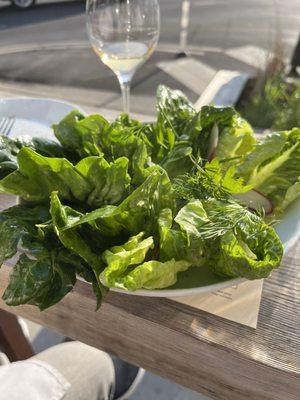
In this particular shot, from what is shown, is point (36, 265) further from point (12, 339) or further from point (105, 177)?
point (12, 339)

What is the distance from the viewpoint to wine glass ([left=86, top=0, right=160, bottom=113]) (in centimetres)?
83

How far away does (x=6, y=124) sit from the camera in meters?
0.94

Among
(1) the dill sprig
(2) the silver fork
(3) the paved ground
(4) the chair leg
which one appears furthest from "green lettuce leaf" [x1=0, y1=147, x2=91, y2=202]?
(3) the paved ground

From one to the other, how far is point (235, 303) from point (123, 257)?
0.21 m

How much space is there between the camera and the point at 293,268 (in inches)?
25.7

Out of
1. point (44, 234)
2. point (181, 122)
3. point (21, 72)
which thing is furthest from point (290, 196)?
point (21, 72)

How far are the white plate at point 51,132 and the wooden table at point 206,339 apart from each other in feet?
0.28

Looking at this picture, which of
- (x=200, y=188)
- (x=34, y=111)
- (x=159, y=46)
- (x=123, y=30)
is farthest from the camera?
(x=159, y=46)

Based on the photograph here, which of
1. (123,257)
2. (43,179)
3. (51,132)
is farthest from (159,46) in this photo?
(123,257)

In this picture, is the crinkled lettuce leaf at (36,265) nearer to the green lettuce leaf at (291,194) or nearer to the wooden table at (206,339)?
the wooden table at (206,339)

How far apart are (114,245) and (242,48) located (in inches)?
197

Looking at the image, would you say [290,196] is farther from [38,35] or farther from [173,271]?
[38,35]

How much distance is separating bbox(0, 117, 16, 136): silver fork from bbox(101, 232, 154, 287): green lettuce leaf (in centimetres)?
55

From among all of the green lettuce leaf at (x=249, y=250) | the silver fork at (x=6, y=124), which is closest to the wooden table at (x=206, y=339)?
the green lettuce leaf at (x=249, y=250)
